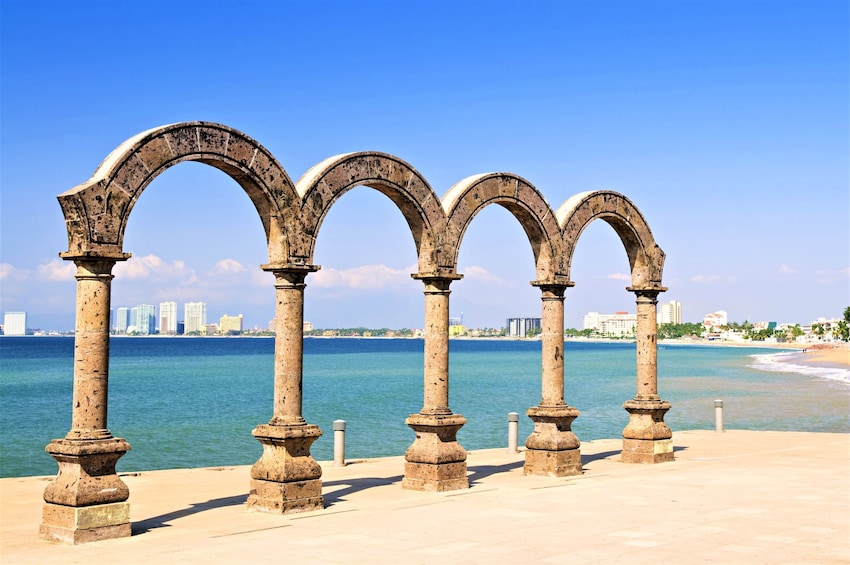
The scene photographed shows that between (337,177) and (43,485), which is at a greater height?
(337,177)

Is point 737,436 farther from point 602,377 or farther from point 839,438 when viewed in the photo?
point 602,377

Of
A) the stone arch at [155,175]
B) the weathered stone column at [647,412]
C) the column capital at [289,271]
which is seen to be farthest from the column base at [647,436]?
the stone arch at [155,175]

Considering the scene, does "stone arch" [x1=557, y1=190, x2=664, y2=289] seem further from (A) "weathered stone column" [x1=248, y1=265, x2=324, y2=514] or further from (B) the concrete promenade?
(A) "weathered stone column" [x1=248, y1=265, x2=324, y2=514]

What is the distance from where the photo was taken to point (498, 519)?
12312 mm

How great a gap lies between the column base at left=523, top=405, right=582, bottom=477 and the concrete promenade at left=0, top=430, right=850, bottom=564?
0.36 metres

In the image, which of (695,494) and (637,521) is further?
(695,494)

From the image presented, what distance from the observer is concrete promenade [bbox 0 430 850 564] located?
10.1 m

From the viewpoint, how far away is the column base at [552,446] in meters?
16.8

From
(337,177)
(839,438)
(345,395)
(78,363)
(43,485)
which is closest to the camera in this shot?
(78,363)

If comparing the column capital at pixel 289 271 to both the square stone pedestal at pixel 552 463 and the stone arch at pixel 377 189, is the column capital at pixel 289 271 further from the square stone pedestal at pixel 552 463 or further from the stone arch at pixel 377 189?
the square stone pedestal at pixel 552 463

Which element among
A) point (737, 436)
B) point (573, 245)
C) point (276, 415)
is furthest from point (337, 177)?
point (737, 436)

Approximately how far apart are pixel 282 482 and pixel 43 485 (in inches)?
207

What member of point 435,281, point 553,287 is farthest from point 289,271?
point 553,287

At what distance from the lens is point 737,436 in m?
24.4
